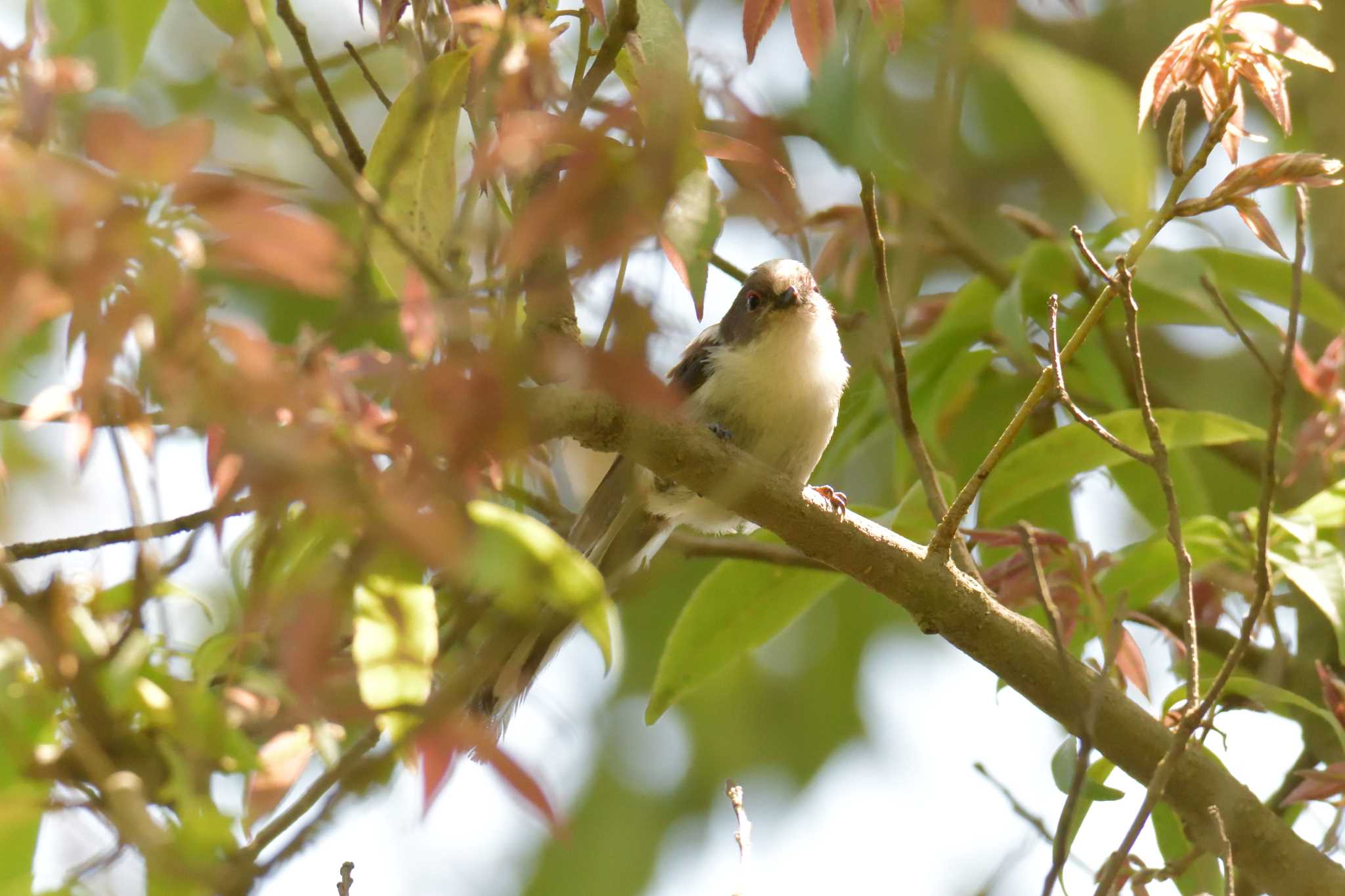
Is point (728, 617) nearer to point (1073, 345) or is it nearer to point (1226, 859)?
point (1073, 345)

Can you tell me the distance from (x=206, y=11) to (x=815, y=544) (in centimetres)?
120

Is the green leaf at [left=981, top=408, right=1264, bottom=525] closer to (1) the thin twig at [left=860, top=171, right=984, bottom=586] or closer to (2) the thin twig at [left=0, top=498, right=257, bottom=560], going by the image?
(1) the thin twig at [left=860, top=171, right=984, bottom=586]

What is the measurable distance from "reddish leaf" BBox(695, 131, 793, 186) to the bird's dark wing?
1.58 meters

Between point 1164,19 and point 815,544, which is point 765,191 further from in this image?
point 1164,19

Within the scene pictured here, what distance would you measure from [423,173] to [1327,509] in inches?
69.9

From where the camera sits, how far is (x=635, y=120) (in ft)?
4.66

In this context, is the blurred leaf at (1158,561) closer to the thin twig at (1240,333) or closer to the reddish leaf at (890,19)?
the thin twig at (1240,333)

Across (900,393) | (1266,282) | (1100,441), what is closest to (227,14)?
(900,393)

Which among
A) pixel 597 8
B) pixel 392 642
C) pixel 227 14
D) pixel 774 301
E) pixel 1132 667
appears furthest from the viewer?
pixel 774 301

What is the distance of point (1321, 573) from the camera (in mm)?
2424

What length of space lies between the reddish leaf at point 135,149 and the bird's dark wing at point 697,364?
6.77 feet

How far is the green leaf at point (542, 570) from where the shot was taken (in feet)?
4.34

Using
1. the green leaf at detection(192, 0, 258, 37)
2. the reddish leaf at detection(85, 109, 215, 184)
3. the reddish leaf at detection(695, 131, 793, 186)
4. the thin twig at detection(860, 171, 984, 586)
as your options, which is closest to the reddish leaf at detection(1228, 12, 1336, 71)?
the thin twig at detection(860, 171, 984, 586)

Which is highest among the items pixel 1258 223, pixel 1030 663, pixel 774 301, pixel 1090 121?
pixel 1258 223
